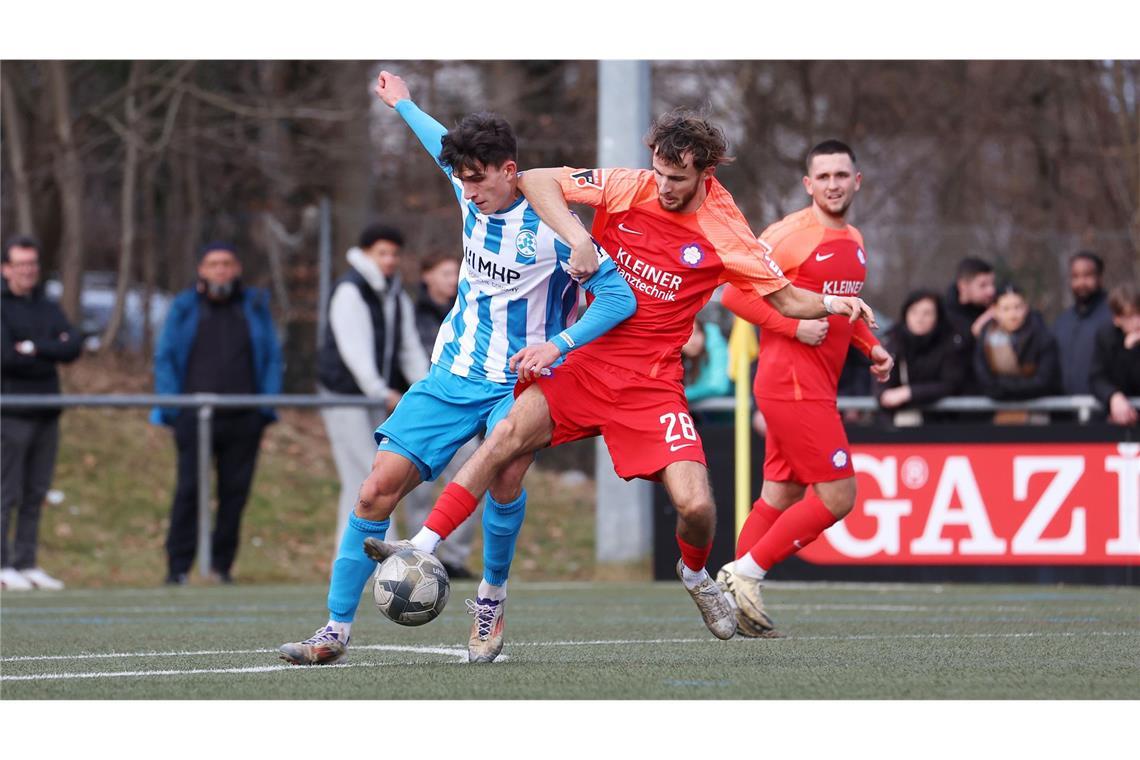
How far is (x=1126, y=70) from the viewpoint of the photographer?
22938 millimetres

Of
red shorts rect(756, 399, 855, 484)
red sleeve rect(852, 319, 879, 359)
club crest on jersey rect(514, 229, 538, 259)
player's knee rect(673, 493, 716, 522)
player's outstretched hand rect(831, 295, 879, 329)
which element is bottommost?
player's knee rect(673, 493, 716, 522)

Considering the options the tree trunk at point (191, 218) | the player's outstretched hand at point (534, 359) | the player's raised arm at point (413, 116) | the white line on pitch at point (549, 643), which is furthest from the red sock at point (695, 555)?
the tree trunk at point (191, 218)

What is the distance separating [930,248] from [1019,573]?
5.49 metres

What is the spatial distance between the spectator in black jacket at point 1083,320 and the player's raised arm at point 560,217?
7.32 m

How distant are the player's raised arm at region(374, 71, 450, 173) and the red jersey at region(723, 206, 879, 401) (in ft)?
6.53

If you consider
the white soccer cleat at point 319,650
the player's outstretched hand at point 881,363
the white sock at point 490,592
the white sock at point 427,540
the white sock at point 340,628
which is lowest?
the white soccer cleat at point 319,650

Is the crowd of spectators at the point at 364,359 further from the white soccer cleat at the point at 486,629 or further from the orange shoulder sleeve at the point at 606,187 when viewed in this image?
the white soccer cleat at the point at 486,629

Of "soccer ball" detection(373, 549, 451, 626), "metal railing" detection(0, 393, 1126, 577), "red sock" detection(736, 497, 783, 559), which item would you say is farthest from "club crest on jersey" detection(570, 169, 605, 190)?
"metal railing" detection(0, 393, 1126, 577)

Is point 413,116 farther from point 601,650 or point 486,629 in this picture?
point 601,650

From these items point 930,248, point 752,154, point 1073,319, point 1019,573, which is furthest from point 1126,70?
point 1019,573

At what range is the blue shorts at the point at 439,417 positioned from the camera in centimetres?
671

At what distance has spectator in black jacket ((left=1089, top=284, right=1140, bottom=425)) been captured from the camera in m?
12.6

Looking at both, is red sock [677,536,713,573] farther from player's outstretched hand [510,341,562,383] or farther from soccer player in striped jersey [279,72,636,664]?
player's outstretched hand [510,341,562,383]

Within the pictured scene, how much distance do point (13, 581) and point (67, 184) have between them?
907 cm
